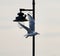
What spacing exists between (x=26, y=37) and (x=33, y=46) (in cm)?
61

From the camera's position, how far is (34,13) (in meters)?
72.9

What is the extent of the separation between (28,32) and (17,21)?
2.95 feet

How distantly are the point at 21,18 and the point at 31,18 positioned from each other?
0.65 metres

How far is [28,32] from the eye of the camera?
73188 mm

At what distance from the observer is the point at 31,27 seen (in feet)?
240

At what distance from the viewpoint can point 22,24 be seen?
73.2 m

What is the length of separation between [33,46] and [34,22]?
1266 millimetres

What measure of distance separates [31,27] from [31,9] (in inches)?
37.1

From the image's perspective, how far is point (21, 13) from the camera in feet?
242

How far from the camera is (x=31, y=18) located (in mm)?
73188

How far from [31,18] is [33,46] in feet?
4.91

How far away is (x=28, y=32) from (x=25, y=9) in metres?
1.32

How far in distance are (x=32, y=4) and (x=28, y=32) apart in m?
1.48

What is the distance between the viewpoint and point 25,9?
73.7 meters
